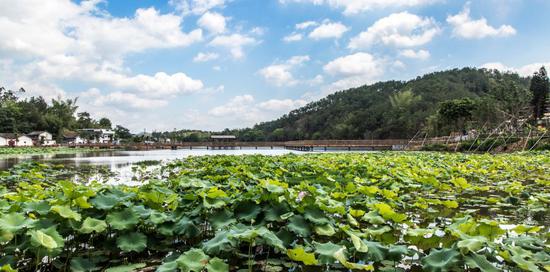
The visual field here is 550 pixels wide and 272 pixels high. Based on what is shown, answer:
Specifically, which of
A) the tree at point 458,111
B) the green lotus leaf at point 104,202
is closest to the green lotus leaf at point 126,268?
the green lotus leaf at point 104,202

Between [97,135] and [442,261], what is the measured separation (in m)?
86.3

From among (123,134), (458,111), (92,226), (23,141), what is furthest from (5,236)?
(123,134)

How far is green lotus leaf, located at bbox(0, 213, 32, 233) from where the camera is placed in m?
2.44

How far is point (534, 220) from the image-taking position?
4430 mm

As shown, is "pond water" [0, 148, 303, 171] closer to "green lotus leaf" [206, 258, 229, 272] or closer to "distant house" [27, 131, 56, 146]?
"green lotus leaf" [206, 258, 229, 272]

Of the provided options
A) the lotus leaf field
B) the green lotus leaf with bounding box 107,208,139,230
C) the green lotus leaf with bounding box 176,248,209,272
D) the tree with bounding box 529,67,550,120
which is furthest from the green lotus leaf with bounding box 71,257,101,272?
the tree with bounding box 529,67,550,120

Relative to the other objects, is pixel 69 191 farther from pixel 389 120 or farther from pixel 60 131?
pixel 60 131

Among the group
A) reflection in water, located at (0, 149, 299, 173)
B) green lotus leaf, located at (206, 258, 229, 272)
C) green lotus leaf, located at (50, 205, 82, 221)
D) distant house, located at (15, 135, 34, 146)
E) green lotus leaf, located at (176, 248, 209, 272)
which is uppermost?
distant house, located at (15, 135, 34, 146)

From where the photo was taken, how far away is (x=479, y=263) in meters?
2.21

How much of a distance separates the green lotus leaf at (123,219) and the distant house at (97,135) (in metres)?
79.3

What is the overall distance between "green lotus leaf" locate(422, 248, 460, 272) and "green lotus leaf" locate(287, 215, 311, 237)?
840 millimetres

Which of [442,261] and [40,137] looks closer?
[442,261]

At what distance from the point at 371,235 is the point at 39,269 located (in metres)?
2.48

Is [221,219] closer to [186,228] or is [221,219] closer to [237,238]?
[186,228]
